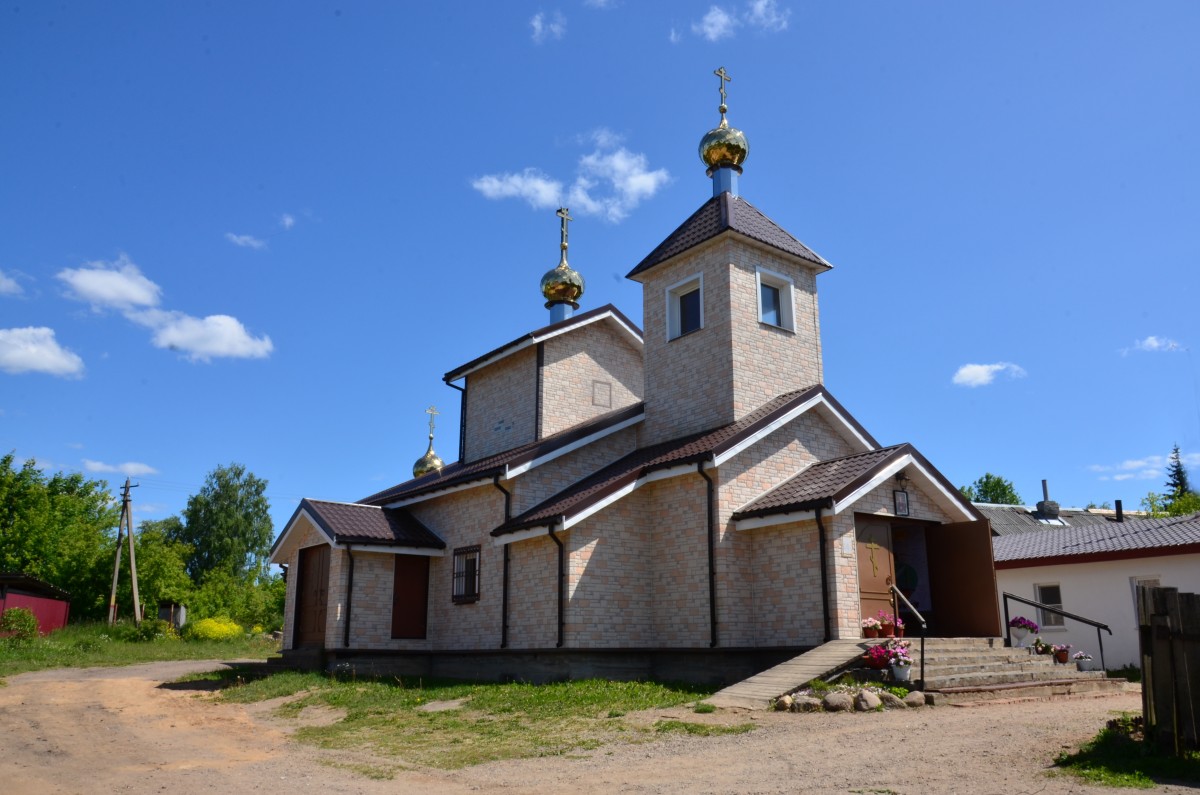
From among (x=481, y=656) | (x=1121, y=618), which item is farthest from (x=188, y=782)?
(x=1121, y=618)

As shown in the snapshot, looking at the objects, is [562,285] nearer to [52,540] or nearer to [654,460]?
[654,460]

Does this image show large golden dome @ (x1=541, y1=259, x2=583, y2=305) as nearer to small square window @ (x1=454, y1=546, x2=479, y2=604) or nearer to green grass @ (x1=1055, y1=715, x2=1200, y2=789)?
small square window @ (x1=454, y1=546, x2=479, y2=604)

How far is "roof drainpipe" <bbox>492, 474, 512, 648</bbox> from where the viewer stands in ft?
55.3

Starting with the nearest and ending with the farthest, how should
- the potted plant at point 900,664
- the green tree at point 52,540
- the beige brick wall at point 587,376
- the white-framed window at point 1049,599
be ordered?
the potted plant at point 900,664, the white-framed window at point 1049,599, the beige brick wall at point 587,376, the green tree at point 52,540

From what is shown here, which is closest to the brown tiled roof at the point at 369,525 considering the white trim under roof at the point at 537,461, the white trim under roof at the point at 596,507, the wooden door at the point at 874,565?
the white trim under roof at the point at 537,461

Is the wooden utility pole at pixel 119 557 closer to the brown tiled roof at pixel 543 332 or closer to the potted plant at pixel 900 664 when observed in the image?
the brown tiled roof at pixel 543 332

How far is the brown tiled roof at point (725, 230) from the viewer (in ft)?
59.6

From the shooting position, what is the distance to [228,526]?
57969 millimetres

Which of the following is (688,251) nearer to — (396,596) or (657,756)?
(396,596)

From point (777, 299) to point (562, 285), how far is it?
7.04 meters

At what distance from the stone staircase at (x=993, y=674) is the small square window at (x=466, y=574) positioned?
27.8 ft

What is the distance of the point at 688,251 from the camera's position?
61.0 ft

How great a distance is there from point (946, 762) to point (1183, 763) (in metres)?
1.71

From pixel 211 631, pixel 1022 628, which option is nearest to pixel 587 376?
pixel 1022 628
